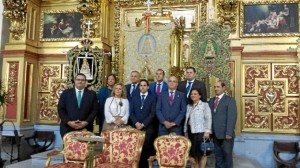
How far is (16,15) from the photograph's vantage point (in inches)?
272

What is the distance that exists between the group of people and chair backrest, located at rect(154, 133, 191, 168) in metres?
0.35

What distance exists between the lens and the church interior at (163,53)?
6.22 metres

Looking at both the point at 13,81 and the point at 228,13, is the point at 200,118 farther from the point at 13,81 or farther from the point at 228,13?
the point at 13,81

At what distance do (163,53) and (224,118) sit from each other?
223 cm

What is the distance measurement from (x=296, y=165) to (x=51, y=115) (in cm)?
492

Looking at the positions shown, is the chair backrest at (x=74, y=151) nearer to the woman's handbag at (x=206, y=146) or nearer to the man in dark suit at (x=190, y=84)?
the woman's handbag at (x=206, y=146)

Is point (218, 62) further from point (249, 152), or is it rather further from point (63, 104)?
point (63, 104)

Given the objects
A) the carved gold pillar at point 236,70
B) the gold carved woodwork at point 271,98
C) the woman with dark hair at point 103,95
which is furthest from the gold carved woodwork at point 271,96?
the woman with dark hair at point 103,95

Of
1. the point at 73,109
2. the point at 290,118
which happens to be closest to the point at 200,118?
the point at 73,109

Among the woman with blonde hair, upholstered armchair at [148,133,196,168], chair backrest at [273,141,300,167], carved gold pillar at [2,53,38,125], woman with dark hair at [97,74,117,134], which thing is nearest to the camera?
upholstered armchair at [148,133,196,168]

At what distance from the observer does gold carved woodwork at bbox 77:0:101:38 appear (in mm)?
6991

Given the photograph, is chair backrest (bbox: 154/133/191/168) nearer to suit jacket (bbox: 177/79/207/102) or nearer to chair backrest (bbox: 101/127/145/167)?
chair backrest (bbox: 101/127/145/167)

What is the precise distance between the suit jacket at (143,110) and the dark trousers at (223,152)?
91 centimetres

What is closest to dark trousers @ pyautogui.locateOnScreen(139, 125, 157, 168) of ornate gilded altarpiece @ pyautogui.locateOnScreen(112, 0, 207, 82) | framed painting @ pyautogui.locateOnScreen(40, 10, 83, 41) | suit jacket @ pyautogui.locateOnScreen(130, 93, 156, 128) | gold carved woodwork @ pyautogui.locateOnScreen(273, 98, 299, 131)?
suit jacket @ pyautogui.locateOnScreen(130, 93, 156, 128)
